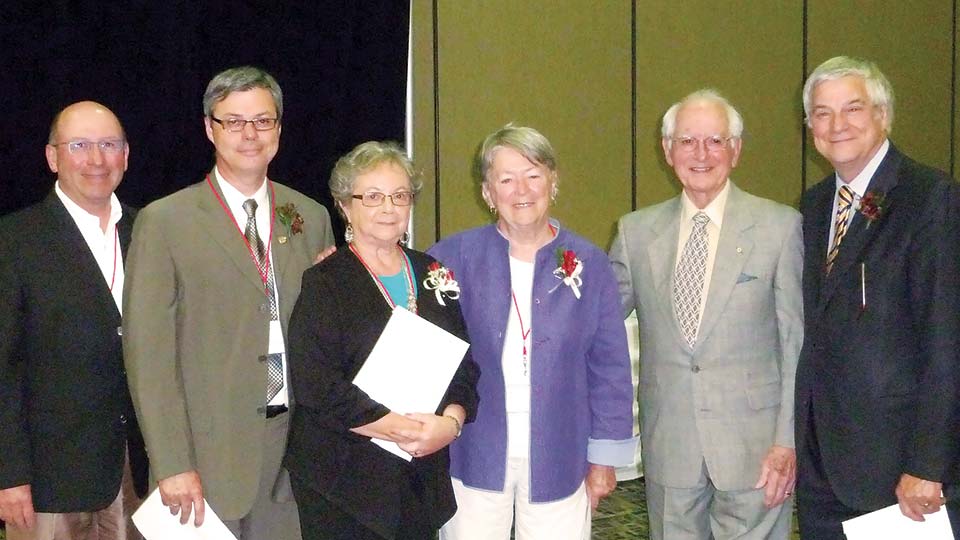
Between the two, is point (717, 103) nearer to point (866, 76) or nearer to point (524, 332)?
point (866, 76)

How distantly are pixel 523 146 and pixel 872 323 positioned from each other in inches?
42.0

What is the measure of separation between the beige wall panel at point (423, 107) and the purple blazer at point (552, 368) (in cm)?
295

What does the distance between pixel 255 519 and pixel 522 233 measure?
3.56 ft

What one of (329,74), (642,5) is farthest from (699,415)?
(642,5)

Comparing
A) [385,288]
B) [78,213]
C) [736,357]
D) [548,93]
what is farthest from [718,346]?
[548,93]

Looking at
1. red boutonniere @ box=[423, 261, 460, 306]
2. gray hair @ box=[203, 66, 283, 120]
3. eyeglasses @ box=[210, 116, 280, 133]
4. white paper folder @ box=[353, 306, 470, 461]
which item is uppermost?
gray hair @ box=[203, 66, 283, 120]

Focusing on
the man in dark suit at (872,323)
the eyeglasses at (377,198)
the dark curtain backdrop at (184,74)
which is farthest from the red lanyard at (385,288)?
the dark curtain backdrop at (184,74)

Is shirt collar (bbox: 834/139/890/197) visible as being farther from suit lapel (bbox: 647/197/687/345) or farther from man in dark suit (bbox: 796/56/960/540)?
suit lapel (bbox: 647/197/687/345)

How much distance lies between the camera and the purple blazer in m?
2.54

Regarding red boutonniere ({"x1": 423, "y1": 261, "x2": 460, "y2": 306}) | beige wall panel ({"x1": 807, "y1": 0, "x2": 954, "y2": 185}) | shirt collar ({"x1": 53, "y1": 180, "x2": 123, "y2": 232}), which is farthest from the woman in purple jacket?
beige wall panel ({"x1": 807, "y1": 0, "x2": 954, "y2": 185})

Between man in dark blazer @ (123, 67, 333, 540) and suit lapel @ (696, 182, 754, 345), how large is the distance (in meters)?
1.18

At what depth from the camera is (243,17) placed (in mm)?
4586

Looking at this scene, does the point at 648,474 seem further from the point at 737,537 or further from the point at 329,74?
the point at 329,74

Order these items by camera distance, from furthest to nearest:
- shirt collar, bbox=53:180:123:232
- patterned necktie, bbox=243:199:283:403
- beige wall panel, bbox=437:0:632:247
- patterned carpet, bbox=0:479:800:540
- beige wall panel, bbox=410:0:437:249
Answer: beige wall panel, bbox=437:0:632:247 < beige wall panel, bbox=410:0:437:249 < patterned carpet, bbox=0:479:800:540 < shirt collar, bbox=53:180:123:232 < patterned necktie, bbox=243:199:283:403
